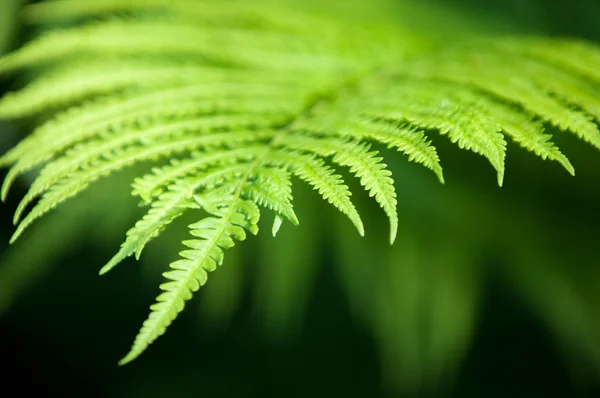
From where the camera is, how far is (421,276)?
4.01 feet

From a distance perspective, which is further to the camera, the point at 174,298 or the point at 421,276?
the point at 421,276

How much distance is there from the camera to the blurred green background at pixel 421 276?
3.92 feet

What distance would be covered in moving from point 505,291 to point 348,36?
0.76 metres

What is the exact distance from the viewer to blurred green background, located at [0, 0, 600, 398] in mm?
1195

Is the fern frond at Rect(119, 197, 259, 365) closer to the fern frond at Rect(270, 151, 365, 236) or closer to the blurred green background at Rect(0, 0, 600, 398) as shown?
the fern frond at Rect(270, 151, 365, 236)

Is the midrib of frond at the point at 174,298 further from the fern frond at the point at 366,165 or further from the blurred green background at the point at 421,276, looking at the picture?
the blurred green background at the point at 421,276

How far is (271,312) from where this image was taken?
139cm

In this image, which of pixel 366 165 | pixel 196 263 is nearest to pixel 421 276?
pixel 366 165

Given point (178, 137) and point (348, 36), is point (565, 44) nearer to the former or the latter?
point (348, 36)

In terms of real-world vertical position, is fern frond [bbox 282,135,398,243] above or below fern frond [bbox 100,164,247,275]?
above

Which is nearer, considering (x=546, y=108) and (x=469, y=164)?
(x=546, y=108)

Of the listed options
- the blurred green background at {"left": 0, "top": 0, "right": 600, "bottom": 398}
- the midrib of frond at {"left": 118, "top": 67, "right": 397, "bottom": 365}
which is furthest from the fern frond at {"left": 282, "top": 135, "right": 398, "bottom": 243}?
the blurred green background at {"left": 0, "top": 0, "right": 600, "bottom": 398}

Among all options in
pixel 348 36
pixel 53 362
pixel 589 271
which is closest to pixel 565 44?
pixel 348 36

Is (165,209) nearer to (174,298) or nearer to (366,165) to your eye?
(174,298)
